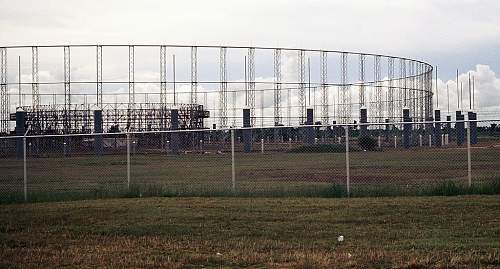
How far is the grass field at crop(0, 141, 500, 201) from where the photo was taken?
16.7m

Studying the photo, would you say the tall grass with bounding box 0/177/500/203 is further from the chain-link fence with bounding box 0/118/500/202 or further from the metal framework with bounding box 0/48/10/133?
the metal framework with bounding box 0/48/10/133

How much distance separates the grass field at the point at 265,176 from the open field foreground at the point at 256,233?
Result: 128cm

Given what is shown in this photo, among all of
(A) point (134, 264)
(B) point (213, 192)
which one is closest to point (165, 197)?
(B) point (213, 192)

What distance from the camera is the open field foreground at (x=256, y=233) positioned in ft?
26.7

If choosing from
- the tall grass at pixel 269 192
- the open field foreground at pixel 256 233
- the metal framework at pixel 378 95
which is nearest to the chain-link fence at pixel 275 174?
the tall grass at pixel 269 192

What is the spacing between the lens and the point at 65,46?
5303 centimetres

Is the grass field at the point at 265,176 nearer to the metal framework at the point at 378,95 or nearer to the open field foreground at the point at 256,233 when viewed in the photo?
the open field foreground at the point at 256,233

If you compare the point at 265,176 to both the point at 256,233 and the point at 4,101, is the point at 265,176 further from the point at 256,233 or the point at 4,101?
the point at 4,101

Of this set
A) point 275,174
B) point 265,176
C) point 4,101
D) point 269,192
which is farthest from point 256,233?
point 4,101

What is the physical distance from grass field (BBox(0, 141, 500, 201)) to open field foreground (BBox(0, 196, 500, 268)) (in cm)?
128

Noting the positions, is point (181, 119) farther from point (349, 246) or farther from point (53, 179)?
point (349, 246)

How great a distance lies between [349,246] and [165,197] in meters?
7.90

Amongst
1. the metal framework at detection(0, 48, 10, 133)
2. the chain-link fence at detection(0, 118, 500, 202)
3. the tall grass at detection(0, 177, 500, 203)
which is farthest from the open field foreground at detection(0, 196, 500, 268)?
the metal framework at detection(0, 48, 10, 133)

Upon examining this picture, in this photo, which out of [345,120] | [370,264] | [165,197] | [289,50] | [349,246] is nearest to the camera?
[370,264]
